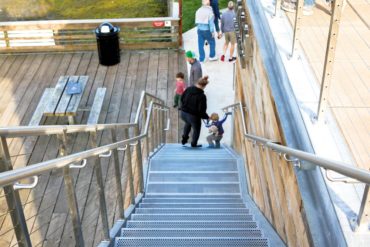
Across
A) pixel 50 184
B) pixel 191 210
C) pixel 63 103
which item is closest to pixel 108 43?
pixel 63 103

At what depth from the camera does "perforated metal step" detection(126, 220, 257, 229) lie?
420 cm

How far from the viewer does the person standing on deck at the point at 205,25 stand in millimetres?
9445

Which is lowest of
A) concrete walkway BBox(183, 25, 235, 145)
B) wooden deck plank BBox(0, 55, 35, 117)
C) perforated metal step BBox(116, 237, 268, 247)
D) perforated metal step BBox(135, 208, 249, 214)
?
concrete walkway BBox(183, 25, 235, 145)

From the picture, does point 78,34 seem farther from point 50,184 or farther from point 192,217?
point 192,217

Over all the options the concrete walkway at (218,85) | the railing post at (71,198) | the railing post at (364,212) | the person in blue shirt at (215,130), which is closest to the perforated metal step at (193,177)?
the person in blue shirt at (215,130)

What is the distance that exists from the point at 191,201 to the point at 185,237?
1.59 m

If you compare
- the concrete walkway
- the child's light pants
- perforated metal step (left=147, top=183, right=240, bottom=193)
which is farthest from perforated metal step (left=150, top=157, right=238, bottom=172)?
the concrete walkway

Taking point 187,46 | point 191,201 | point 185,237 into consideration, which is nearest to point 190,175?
point 191,201

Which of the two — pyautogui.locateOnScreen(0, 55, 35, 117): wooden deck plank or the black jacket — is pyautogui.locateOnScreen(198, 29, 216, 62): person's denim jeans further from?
pyautogui.locateOnScreen(0, 55, 35, 117): wooden deck plank

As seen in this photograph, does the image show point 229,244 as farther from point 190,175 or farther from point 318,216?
point 190,175

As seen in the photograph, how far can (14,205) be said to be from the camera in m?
2.25

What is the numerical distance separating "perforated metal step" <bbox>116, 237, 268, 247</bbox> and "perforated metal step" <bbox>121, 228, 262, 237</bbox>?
0.70ft

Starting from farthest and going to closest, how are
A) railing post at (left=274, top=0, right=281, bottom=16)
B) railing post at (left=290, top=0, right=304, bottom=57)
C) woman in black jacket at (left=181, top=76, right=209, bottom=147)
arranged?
1. woman in black jacket at (left=181, top=76, right=209, bottom=147)
2. railing post at (left=274, top=0, right=281, bottom=16)
3. railing post at (left=290, top=0, right=304, bottom=57)

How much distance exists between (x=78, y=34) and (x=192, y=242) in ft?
25.7
